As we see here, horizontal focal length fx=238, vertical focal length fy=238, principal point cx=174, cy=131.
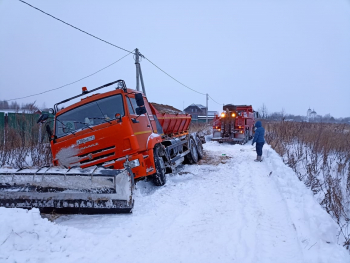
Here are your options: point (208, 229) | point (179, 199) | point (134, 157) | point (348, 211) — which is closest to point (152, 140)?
point (134, 157)

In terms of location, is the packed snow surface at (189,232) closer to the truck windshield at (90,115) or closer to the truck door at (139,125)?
the truck door at (139,125)

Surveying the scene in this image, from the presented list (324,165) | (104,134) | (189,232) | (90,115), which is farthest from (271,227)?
(324,165)

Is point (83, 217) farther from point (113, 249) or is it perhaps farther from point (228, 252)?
point (228, 252)

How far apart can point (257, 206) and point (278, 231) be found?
1.01 metres

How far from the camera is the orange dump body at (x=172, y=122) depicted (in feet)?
24.9

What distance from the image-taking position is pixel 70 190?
4.27m

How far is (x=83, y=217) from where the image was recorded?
4332 millimetres

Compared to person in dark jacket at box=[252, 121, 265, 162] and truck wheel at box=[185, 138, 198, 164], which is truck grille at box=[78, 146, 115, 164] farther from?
person in dark jacket at box=[252, 121, 265, 162]

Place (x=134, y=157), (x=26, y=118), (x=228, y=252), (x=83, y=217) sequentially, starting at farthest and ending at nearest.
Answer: (x=26, y=118)
(x=134, y=157)
(x=83, y=217)
(x=228, y=252)

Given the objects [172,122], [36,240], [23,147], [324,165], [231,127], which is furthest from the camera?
[231,127]

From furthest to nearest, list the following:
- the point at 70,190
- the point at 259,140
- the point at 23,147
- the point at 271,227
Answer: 1. the point at 259,140
2. the point at 23,147
3. the point at 70,190
4. the point at 271,227

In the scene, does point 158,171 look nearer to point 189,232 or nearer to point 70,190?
point 70,190

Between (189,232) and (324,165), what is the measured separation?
5681 mm

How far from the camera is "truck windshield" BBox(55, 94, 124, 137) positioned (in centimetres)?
541
